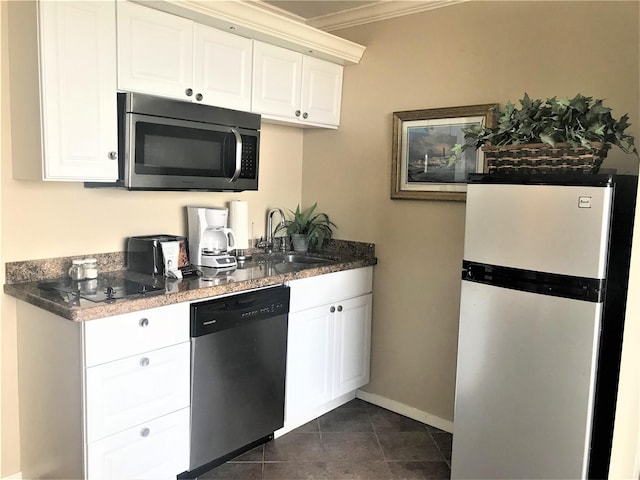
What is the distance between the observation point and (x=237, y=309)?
8.00 ft

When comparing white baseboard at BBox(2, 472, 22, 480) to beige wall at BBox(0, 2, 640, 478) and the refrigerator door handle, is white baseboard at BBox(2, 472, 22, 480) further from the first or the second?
the refrigerator door handle

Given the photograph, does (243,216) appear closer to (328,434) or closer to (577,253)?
(328,434)

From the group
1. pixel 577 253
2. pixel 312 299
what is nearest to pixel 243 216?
pixel 312 299

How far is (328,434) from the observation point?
2947mm

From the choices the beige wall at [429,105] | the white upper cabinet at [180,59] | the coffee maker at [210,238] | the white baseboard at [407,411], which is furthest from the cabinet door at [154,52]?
the white baseboard at [407,411]

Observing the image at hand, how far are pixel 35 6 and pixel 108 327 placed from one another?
4.14 ft

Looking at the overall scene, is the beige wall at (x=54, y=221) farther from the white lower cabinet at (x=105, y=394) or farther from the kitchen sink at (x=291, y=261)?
the kitchen sink at (x=291, y=261)

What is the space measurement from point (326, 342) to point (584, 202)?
5.35ft

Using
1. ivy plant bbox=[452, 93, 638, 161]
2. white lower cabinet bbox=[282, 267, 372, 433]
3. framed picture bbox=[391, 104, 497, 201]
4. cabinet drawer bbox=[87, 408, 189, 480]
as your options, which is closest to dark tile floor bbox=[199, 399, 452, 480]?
white lower cabinet bbox=[282, 267, 372, 433]

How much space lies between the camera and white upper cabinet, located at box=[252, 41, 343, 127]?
9.26 ft

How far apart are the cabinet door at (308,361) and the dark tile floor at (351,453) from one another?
17 centimetres

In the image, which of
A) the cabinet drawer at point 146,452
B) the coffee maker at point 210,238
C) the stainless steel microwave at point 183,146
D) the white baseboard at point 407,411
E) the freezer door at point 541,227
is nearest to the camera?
the freezer door at point 541,227

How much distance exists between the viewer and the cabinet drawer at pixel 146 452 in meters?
2.01

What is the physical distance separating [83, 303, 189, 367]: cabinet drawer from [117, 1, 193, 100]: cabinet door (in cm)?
100
